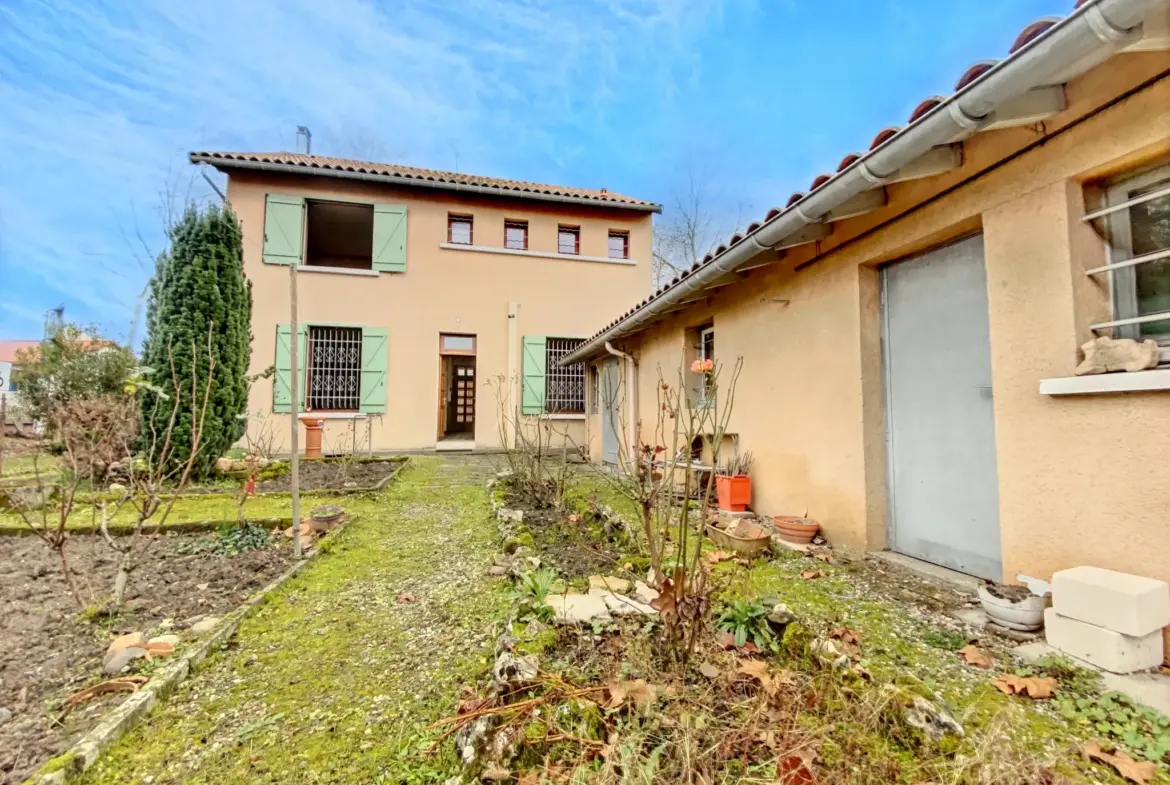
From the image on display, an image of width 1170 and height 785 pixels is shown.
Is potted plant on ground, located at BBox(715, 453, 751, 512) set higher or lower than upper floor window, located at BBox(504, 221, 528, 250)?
lower

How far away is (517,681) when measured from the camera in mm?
1728

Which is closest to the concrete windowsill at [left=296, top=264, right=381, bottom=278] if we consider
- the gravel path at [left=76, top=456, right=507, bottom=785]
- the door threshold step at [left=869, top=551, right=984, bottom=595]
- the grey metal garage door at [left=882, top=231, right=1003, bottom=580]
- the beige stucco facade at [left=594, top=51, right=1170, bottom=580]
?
the gravel path at [left=76, top=456, right=507, bottom=785]

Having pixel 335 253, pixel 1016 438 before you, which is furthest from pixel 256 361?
pixel 1016 438

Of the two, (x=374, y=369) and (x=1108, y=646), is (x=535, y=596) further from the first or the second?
(x=374, y=369)

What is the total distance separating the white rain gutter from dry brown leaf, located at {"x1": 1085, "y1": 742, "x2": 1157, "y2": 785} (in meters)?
2.45

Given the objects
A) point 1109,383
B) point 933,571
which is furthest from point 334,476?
point 1109,383

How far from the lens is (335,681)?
2102 mm

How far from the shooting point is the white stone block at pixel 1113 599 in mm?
1857

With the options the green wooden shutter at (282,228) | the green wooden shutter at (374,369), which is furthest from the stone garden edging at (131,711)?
the green wooden shutter at (282,228)

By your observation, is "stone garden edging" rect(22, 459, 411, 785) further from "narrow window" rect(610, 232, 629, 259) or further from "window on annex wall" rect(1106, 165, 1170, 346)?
"narrow window" rect(610, 232, 629, 259)

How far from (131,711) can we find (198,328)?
22.2ft

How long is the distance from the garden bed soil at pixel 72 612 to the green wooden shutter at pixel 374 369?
6.61m

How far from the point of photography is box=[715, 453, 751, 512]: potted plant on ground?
473 cm

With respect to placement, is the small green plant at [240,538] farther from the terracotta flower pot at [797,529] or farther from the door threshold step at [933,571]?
the door threshold step at [933,571]
